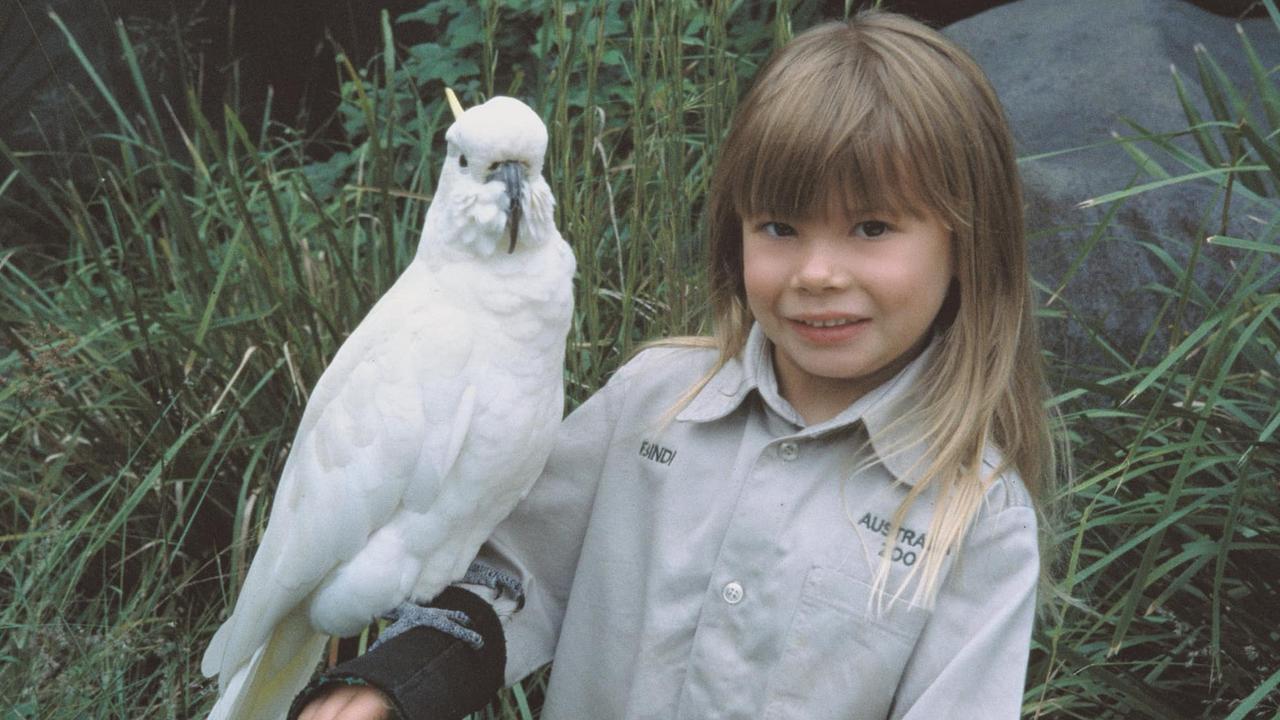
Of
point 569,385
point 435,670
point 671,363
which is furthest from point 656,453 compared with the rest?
point 569,385

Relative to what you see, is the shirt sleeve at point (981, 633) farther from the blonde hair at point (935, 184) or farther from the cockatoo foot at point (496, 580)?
the cockatoo foot at point (496, 580)

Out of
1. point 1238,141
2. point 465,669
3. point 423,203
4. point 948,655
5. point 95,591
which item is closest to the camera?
point 948,655

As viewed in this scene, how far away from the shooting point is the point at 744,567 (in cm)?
150

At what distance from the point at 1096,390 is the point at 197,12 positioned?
343cm

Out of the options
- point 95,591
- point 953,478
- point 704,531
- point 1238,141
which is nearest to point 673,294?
point 704,531

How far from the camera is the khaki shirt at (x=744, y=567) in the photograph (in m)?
1.42

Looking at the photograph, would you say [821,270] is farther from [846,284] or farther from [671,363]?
[671,363]

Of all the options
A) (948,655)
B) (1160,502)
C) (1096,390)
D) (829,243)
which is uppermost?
(829,243)

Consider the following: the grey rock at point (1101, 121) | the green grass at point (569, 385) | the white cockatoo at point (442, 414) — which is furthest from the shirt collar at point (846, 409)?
the grey rock at point (1101, 121)

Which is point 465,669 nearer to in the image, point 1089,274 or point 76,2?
point 1089,274

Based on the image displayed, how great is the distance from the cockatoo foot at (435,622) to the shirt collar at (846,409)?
1.25 ft

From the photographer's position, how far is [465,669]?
1560 mm

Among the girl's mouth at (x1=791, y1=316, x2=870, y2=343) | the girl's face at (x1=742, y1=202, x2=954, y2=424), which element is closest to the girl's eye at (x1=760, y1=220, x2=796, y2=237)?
the girl's face at (x1=742, y1=202, x2=954, y2=424)

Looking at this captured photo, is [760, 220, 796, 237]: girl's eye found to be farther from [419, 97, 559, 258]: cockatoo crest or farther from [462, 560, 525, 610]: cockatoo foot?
[462, 560, 525, 610]: cockatoo foot
